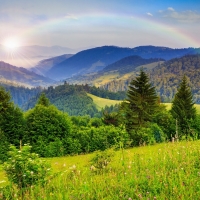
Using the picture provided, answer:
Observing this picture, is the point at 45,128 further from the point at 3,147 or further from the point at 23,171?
the point at 23,171

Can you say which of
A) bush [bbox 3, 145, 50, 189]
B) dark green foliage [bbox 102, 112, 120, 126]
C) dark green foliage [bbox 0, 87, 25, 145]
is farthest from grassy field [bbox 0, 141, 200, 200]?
dark green foliage [bbox 102, 112, 120, 126]

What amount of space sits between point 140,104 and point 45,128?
60.8 ft

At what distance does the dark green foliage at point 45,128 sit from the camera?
37.0 metres

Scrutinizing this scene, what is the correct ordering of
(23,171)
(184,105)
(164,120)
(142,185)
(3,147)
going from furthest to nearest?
(164,120)
(184,105)
(3,147)
(23,171)
(142,185)

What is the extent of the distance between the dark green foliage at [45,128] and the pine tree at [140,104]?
12.8 m

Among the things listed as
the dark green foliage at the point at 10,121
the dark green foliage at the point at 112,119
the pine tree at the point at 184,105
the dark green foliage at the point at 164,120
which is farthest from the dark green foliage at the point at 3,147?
the pine tree at the point at 184,105

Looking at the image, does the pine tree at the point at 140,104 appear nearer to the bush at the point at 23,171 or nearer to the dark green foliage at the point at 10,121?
the dark green foliage at the point at 10,121

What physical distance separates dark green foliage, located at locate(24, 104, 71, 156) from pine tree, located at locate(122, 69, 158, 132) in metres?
12.8

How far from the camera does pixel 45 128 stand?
1503 inches

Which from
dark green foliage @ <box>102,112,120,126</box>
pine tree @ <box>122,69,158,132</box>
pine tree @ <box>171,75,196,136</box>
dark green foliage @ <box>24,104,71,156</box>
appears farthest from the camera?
pine tree @ <box>171,75,196,136</box>

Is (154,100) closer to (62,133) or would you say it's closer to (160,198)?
(62,133)

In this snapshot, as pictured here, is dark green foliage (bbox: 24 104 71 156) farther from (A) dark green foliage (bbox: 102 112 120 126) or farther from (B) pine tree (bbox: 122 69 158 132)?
(B) pine tree (bbox: 122 69 158 132)

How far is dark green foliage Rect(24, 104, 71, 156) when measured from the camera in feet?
121

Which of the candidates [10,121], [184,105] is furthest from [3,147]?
[184,105]
